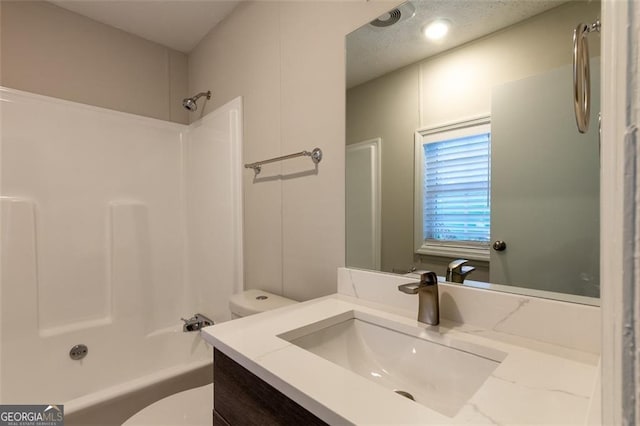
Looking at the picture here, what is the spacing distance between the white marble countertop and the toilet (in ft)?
1.53

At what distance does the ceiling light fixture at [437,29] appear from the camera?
3.07 ft

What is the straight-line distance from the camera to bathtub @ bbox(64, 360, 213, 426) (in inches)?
45.9

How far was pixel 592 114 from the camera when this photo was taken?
690 mm

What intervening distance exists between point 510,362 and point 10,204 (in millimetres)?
2231

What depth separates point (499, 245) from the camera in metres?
0.83

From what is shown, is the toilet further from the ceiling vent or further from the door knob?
the ceiling vent

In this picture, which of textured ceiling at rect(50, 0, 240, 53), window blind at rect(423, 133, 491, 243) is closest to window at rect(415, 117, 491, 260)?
window blind at rect(423, 133, 491, 243)

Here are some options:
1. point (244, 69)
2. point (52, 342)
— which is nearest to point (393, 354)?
point (244, 69)

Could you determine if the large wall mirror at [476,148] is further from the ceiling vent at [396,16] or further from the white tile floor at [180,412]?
the white tile floor at [180,412]

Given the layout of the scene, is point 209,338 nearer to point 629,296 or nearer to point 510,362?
point 510,362

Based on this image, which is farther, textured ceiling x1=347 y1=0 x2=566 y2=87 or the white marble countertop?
textured ceiling x1=347 y1=0 x2=566 y2=87

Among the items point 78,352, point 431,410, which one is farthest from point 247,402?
point 78,352

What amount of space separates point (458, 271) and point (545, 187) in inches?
12.3

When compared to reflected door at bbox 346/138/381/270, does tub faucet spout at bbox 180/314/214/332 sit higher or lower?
lower
